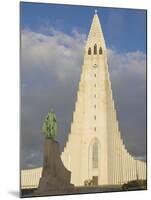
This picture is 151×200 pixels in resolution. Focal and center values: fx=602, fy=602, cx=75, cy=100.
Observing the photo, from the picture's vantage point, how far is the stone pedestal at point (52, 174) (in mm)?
4809

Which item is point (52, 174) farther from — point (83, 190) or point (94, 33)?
point (94, 33)

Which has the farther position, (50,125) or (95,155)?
(95,155)

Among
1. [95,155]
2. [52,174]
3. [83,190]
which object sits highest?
[95,155]

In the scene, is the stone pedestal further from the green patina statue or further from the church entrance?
the church entrance

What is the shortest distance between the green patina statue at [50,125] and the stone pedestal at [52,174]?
0.05 meters

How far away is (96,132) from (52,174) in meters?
0.51

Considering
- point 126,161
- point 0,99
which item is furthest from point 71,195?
point 0,99

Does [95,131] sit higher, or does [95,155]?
[95,131]

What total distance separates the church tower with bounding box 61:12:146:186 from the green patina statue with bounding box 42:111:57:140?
153mm

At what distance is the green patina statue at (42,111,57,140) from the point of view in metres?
4.81

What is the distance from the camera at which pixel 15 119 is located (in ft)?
15.5

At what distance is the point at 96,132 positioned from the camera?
4.98 metres

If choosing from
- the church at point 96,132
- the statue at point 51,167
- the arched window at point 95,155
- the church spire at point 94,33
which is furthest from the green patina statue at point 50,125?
the church spire at point 94,33

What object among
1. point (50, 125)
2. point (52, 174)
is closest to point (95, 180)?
point (52, 174)
